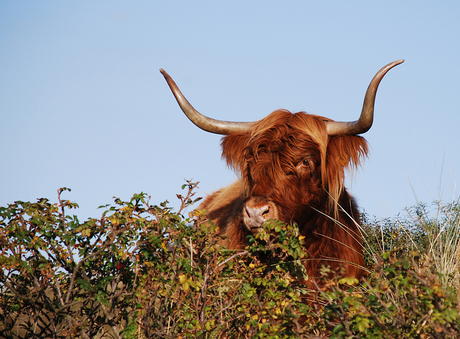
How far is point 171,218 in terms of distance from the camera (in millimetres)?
2975

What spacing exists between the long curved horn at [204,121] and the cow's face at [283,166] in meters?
0.35

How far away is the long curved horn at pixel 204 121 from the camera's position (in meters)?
5.16

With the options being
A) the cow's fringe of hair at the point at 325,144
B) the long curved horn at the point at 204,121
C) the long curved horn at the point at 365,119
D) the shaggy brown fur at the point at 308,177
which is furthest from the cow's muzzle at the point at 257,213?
the long curved horn at the point at 204,121

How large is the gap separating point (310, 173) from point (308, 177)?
0.05 metres

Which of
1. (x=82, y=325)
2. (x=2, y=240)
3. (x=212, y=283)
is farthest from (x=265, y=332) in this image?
(x=2, y=240)

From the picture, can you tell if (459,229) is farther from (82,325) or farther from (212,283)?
(82,325)

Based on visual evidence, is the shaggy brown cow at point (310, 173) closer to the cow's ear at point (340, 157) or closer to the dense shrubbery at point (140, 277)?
the cow's ear at point (340, 157)

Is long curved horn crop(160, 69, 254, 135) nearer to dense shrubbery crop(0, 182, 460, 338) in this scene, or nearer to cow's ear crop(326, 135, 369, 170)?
cow's ear crop(326, 135, 369, 170)

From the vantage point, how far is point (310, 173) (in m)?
4.43

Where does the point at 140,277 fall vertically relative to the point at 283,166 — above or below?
below

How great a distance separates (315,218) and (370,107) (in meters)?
1.14

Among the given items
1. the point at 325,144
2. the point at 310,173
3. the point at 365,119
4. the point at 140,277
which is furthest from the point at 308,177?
the point at 140,277

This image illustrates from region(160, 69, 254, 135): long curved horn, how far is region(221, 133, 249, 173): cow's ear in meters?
0.09

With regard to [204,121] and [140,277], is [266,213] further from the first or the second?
[204,121]
